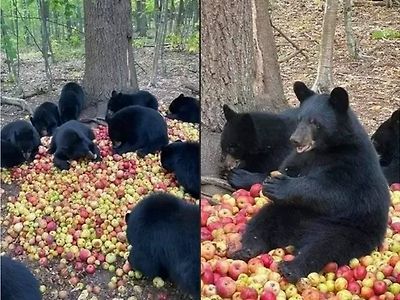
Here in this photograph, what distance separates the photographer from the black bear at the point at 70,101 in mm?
1195

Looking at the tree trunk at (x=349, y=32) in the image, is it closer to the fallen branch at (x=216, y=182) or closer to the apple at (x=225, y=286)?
the fallen branch at (x=216, y=182)

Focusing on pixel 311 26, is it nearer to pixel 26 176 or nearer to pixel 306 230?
pixel 306 230

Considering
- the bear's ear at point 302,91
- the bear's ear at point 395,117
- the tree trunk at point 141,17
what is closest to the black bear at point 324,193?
the bear's ear at point 302,91

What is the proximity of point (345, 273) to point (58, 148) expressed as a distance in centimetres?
73

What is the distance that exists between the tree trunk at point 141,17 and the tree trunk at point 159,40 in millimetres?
32

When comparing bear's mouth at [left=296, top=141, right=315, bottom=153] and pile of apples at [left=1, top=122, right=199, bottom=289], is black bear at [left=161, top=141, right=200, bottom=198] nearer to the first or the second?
pile of apples at [left=1, top=122, right=199, bottom=289]

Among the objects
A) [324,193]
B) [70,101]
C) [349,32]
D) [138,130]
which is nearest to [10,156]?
[70,101]

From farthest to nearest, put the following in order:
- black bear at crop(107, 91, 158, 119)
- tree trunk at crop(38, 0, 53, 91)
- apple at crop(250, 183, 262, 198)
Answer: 1. apple at crop(250, 183, 262, 198)
2. black bear at crop(107, 91, 158, 119)
3. tree trunk at crop(38, 0, 53, 91)

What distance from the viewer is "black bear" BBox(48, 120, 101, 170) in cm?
118

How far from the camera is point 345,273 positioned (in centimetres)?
132

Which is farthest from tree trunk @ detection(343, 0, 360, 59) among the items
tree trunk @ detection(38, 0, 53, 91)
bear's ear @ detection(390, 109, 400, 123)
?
tree trunk @ detection(38, 0, 53, 91)

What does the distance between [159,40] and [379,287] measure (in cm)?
79

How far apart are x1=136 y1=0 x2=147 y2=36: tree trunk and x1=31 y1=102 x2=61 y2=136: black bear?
0.83 feet

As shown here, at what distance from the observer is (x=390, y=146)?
138cm
